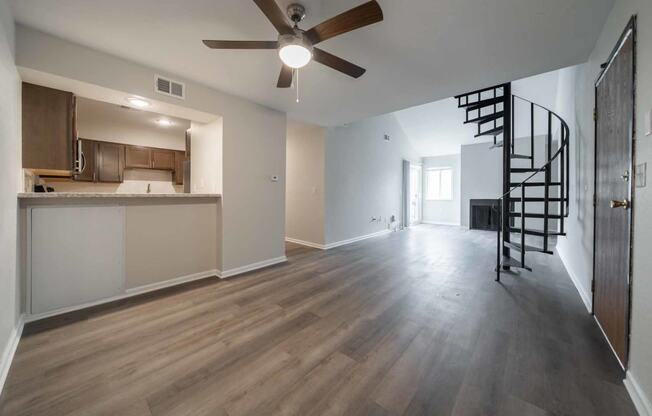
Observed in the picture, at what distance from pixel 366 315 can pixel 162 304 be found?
6.50 feet

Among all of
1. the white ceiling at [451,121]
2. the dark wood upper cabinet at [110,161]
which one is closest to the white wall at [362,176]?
the white ceiling at [451,121]

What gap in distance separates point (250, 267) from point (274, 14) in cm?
293

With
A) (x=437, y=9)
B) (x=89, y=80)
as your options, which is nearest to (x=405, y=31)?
(x=437, y=9)

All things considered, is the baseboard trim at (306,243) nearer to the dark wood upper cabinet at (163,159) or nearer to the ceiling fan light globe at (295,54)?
Answer: the dark wood upper cabinet at (163,159)

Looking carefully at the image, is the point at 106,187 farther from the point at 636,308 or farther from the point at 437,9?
the point at 636,308

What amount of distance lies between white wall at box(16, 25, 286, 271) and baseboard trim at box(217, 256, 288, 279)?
0.04m

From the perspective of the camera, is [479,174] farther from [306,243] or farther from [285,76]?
[285,76]

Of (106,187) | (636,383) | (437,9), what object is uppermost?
(437,9)

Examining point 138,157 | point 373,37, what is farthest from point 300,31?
point 138,157

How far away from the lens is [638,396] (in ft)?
3.93

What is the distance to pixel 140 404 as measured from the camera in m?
1.23

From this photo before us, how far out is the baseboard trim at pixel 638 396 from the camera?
3.70 ft

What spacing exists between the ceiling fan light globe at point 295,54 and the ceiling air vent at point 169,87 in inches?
63.9

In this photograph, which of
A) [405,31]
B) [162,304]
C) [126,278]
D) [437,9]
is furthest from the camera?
[126,278]
